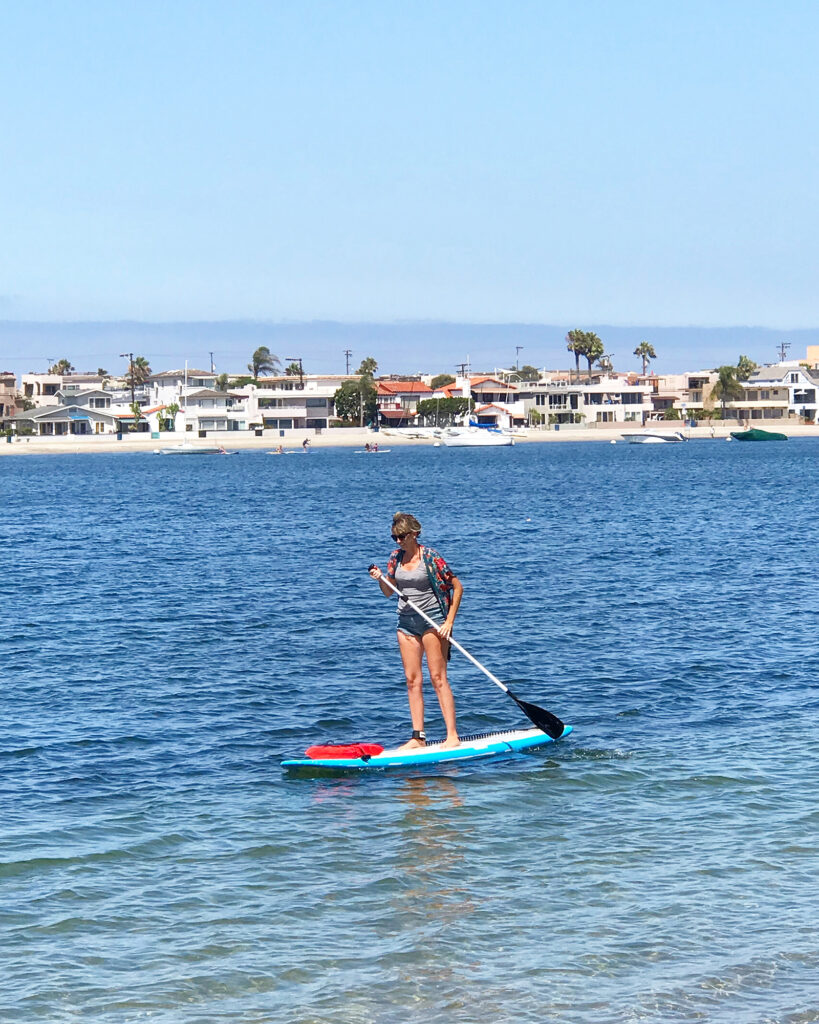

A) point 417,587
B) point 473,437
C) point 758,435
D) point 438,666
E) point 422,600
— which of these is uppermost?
point 473,437

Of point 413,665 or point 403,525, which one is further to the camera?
point 413,665

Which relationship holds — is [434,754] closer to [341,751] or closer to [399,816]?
[341,751]

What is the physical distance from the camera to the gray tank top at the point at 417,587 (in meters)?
14.7

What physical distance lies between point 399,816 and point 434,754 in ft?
6.39

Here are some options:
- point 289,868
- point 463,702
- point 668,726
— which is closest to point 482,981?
point 289,868

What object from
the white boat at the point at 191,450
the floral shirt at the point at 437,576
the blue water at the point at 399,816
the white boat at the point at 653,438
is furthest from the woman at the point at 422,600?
the white boat at the point at 653,438

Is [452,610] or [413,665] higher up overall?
[452,610]

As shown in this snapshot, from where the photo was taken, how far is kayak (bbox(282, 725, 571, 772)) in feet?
51.4

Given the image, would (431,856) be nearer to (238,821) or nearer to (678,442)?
(238,821)

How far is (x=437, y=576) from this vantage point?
14773 mm

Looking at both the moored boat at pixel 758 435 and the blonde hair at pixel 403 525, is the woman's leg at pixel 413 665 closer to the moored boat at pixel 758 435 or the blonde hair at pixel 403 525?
the blonde hair at pixel 403 525

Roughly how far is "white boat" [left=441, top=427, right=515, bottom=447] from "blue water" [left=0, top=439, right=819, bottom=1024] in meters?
161

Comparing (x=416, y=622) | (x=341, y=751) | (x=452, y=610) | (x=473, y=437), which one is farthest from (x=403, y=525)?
(x=473, y=437)

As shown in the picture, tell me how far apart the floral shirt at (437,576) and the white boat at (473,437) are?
18198 cm
